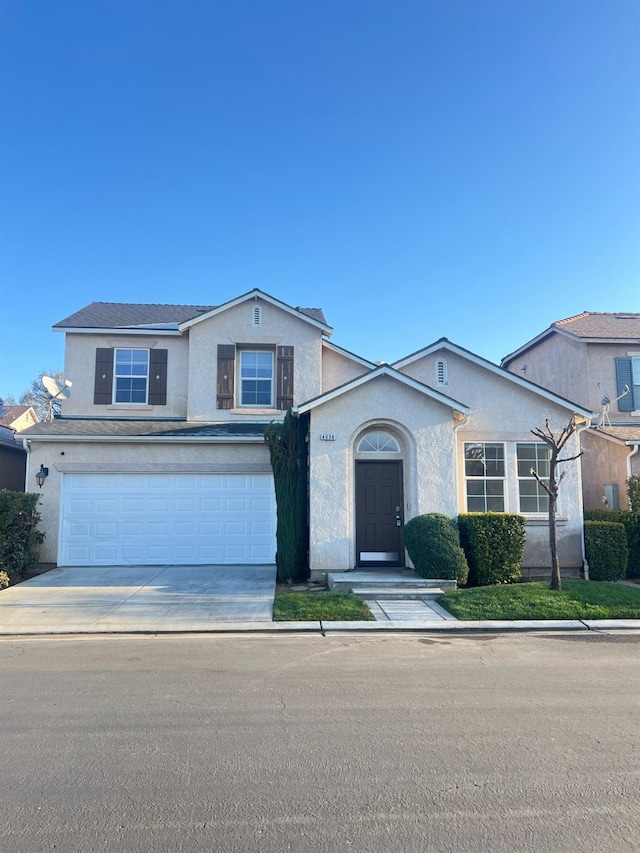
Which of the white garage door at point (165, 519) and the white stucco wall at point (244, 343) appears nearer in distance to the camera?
the white garage door at point (165, 519)

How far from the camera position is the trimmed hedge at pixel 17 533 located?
11305 mm

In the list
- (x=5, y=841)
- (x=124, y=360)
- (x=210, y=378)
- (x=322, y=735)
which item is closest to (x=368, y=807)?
(x=322, y=735)

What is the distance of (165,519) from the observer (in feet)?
42.4

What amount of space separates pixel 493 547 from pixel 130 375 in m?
10.9

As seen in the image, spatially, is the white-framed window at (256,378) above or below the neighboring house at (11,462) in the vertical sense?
above

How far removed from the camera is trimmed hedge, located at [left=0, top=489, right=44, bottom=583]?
37.1ft

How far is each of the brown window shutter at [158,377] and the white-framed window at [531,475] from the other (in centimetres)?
973

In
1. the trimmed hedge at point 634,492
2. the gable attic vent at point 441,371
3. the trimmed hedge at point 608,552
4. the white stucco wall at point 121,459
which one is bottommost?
the trimmed hedge at point 608,552

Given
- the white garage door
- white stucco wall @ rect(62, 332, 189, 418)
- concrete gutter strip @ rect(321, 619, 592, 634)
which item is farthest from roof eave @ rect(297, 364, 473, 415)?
white stucco wall @ rect(62, 332, 189, 418)

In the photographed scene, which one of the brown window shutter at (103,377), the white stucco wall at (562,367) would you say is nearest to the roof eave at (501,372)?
the white stucco wall at (562,367)

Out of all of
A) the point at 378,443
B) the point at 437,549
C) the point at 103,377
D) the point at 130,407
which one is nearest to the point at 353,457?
the point at 378,443

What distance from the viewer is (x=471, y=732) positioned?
14.5ft

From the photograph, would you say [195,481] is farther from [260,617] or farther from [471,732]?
[471,732]

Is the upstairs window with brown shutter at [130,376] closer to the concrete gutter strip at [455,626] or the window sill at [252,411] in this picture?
the window sill at [252,411]
